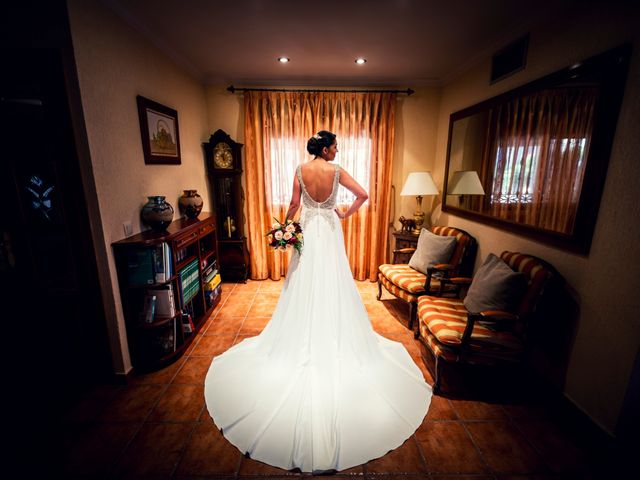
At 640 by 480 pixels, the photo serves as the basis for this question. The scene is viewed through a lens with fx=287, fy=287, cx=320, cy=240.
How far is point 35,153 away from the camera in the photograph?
1.87 metres

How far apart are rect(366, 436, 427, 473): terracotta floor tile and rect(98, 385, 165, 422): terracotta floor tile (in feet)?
4.95

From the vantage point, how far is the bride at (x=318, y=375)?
1.66 metres

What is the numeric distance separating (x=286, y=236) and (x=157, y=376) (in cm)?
152

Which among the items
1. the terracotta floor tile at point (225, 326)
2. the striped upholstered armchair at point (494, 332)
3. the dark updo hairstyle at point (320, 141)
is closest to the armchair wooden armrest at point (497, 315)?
the striped upholstered armchair at point (494, 332)

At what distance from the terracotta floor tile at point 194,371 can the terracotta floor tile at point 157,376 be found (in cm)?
6

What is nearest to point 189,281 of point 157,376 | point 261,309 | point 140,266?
point 140,266

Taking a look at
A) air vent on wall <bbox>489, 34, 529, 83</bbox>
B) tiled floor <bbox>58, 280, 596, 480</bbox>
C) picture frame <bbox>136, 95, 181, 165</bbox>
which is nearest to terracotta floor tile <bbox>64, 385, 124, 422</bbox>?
tiled floor <bbox>58, 280, 596, 480</bbox>

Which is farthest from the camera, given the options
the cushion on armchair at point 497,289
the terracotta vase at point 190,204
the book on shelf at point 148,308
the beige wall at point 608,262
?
the terracotta vase at point 190,204

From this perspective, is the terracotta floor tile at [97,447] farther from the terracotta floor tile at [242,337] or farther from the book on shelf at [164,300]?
the terracotta floor tile at [242,337]

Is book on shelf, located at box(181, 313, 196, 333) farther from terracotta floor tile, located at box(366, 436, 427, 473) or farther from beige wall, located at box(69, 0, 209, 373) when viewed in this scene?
terracotta floor tile, located at box(366, 436, 427, 473)

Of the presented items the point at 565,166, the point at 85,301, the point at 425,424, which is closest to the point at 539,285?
the point at 565,166

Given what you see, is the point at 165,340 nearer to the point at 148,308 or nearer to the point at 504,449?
the point at 148,308

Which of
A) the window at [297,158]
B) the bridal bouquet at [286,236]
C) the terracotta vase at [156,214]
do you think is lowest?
the bridal bouquet at [286,236]

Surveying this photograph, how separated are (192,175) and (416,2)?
9.25ft
